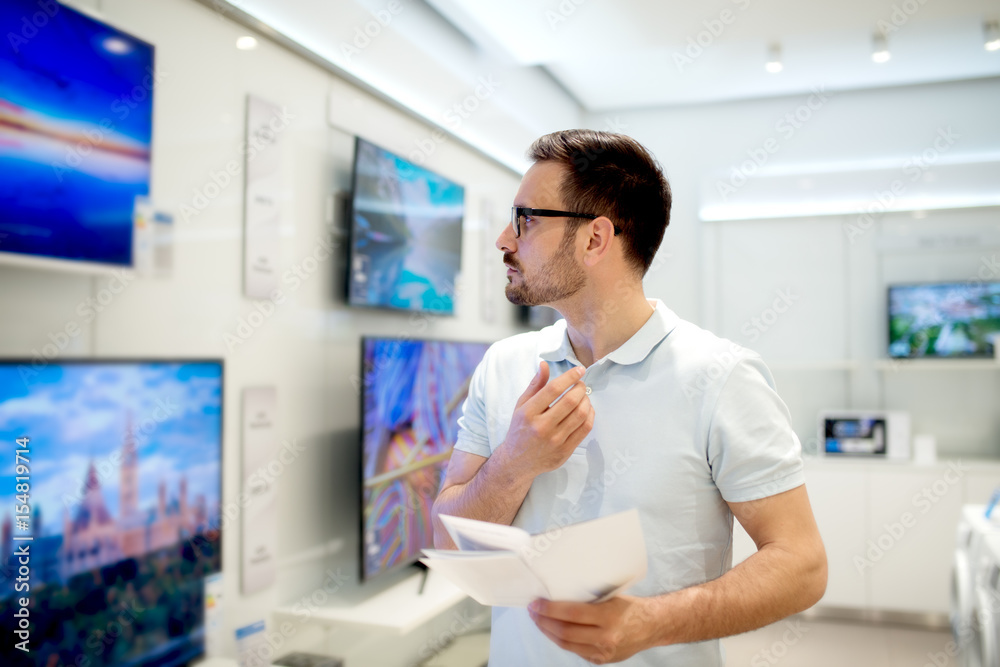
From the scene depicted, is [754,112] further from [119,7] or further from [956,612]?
[119,7]

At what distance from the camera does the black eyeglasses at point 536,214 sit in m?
1.40

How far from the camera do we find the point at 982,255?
488cm

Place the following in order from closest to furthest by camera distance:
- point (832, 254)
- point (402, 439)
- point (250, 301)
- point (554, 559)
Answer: point (554, 559) < point (250, 301) < point (402, 439) < point (832, 254)

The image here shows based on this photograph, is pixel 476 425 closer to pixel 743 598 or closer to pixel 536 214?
pixel 536 214

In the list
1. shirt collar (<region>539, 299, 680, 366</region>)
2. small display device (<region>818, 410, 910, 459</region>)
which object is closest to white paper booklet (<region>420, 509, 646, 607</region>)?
shirt collar (<region>539, 299, 680, 366</region>)

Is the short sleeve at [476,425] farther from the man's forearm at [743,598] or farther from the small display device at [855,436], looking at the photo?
the small display device at [855,436]

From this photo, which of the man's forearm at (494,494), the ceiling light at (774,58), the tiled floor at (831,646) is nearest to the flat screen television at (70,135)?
the man's forearm at (494,494)

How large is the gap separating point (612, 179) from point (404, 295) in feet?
6.00

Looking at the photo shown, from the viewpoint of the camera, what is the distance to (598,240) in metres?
1.41

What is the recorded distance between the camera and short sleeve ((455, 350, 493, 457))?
4.81 ft

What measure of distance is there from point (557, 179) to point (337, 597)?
2.03 m

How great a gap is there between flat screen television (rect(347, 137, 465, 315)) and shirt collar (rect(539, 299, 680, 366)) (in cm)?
144

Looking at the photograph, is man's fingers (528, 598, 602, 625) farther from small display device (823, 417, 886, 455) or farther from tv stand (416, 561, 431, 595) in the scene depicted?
small display device (823, 417, 886, 455)

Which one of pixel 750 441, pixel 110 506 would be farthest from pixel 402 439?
pixel 750 441
